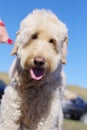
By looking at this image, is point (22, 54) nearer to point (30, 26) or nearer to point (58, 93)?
point (30, 26)

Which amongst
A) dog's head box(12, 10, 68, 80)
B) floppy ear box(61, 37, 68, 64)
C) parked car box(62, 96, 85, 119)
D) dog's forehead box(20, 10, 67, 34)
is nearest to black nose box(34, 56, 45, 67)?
dog's head box(12, 10, 68, 80)

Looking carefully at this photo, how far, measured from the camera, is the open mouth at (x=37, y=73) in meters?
9.15

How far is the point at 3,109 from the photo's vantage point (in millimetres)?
9836

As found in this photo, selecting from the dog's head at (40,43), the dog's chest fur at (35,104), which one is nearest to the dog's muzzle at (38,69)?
the dog's head at (40,43)

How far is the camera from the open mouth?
9.15 meters

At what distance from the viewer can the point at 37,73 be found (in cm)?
920

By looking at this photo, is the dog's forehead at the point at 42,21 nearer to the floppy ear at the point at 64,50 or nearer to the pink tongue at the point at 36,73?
the floppy ear at the point at 64,50

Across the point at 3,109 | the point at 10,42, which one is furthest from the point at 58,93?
the point at 10,42

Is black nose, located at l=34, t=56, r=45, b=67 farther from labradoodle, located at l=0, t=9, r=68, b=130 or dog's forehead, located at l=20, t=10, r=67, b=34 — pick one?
dog's forehead, located at l=20, t=10, r=67, b=34

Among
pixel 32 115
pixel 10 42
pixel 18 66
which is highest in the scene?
pixel 10 42

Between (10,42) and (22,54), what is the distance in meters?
2.16

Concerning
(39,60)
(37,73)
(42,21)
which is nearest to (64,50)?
(42,21)

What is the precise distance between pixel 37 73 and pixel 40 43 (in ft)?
1.50

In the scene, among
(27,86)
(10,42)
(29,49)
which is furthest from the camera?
(10,42)
